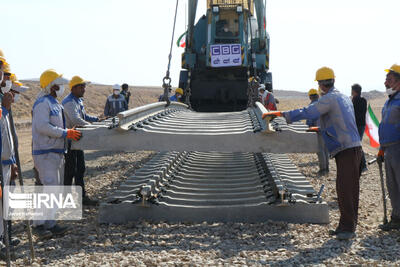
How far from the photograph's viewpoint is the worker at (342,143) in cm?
490

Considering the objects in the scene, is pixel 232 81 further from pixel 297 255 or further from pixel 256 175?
pixel 297 255

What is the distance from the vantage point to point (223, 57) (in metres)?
11.7

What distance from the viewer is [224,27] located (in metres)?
12.4

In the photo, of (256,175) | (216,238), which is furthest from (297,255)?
(256,175)

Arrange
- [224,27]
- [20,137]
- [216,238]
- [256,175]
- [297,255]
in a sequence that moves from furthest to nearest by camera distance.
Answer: [20,137] < [224,27] < [256,175] < [216,238] < [297,255]

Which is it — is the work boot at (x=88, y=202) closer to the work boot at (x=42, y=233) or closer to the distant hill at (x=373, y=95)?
the work boot at (x=42, y=233)

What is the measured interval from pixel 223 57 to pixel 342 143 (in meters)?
7.14

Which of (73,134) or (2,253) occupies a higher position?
(73,134)

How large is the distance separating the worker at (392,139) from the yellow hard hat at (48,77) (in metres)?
3.80

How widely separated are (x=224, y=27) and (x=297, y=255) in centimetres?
893

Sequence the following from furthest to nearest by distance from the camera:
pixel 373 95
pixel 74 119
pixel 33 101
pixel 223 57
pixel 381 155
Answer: pixel 373 95 < pixel 33 101 < pixel 223 57 < pixel 74 119 < pixel 381 155

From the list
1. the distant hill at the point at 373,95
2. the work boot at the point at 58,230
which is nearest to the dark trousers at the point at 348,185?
the work boot at the point at 58,230

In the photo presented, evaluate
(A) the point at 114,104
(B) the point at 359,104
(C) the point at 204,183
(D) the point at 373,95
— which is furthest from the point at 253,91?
(D) the point at 373,95

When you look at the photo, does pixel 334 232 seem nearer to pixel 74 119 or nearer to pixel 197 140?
pixel 197 140
